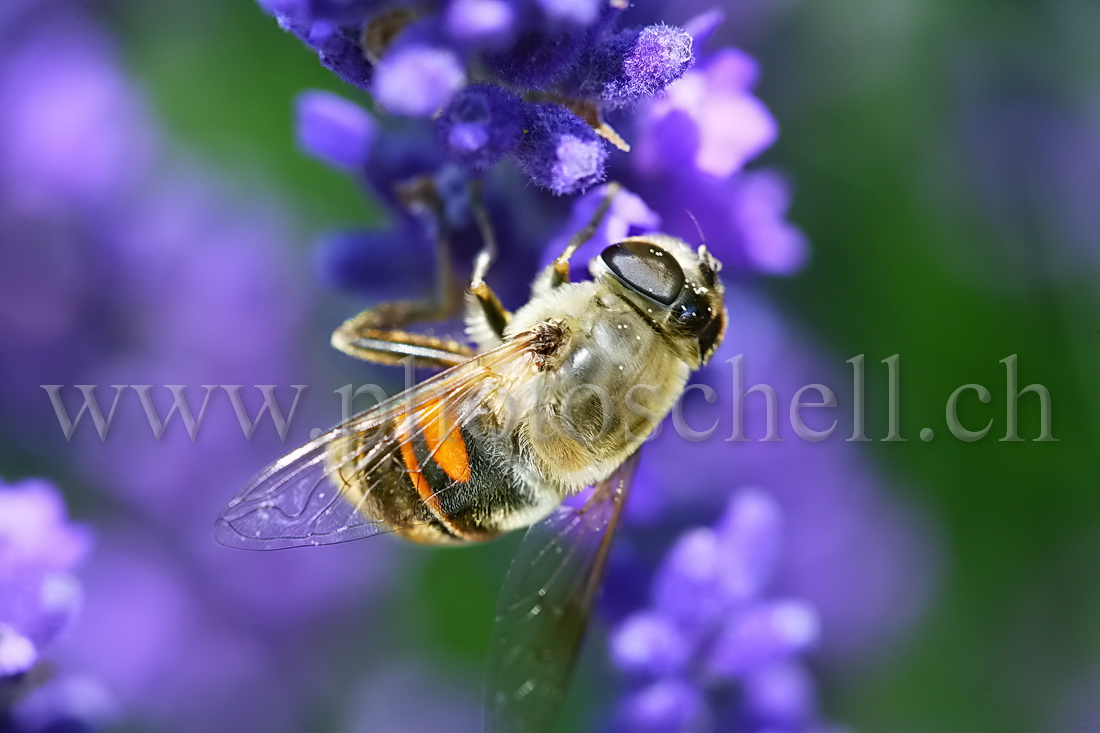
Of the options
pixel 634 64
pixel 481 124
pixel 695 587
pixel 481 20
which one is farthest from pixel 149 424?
pixel 481 20

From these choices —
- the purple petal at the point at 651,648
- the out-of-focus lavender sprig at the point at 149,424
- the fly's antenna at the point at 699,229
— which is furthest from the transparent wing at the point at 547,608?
the out-of-focus lavender sprig at the point at 149,424

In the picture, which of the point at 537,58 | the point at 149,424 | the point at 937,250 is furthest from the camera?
the point at 937,250

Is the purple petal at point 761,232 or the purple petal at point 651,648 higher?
the purple petal at point 761,232

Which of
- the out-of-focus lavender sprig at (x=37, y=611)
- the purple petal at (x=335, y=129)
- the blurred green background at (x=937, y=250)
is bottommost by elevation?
the out-of-focus lavender sprig at (x=37, y=611)

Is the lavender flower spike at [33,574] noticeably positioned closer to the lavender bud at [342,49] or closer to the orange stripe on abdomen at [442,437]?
the orange stripe on abdomen at [442,437]

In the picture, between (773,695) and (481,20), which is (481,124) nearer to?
(481,20)

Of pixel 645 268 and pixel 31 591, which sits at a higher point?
pixel 645 268
